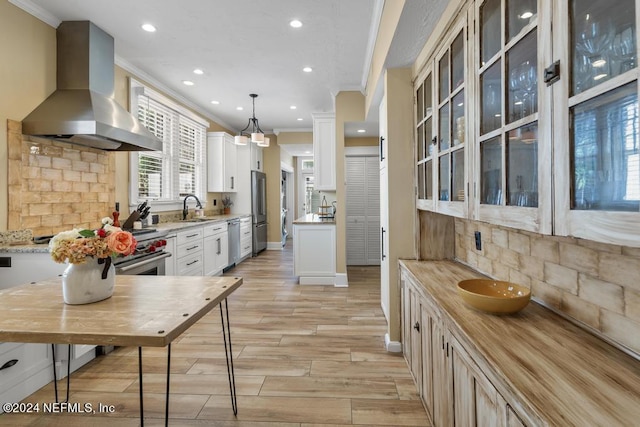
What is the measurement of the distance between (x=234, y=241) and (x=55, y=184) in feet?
10.5

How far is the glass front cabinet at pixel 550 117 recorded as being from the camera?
0.74 meters

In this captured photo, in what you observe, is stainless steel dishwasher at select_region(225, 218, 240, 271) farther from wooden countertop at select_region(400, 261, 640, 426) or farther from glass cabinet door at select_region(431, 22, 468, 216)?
wooden countertop at select_region(400, 261, 640, 426)

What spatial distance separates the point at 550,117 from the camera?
3.05 ft

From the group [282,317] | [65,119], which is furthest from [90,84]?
[282,317]

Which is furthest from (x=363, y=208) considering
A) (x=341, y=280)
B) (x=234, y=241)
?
(x=234, y=241)

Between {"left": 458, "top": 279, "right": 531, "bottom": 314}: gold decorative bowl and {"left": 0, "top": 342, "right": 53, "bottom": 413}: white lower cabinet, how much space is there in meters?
2.67

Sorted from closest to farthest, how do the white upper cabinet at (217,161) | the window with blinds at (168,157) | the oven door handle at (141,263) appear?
the oven door handle at (141,263), the window with blinds at (168,157), the white upper cabinet at (217,161)

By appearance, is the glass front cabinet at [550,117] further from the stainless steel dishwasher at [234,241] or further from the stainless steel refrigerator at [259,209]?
the stainless steel refrigerator at [259,209]

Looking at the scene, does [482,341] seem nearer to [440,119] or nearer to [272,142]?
[440,119]

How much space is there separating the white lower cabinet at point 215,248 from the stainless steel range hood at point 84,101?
6.23 ft

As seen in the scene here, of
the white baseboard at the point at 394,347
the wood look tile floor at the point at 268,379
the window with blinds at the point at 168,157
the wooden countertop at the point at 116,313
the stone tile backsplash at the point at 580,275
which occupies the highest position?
the window with blinds at the point at 168,157

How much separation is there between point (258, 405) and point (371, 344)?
1162 millimetres

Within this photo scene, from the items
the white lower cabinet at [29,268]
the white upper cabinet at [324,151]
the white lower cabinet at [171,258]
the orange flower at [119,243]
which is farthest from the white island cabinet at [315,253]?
the orange flower at [119,243]

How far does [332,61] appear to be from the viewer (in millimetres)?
3775
